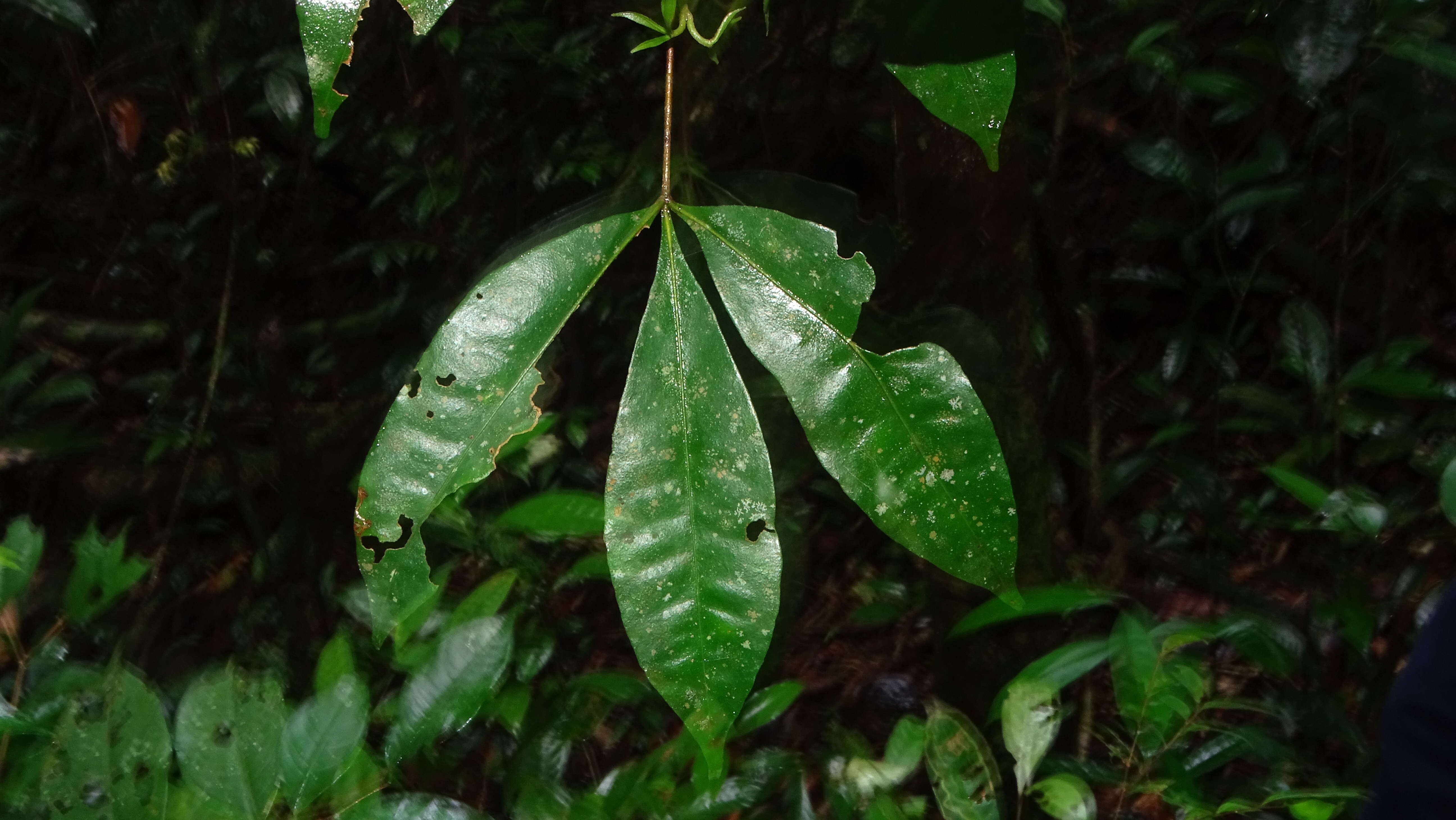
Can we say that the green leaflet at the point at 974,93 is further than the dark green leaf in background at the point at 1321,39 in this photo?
No

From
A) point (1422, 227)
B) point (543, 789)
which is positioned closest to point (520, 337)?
point (543, 789)

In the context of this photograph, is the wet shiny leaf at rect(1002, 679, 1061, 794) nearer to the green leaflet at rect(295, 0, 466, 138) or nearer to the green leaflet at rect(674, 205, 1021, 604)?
the green leaflet at rect(674, 205, 1021, 604)

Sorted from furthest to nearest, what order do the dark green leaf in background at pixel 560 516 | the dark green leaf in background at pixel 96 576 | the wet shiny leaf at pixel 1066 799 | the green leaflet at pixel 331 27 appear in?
the dark green leaf in background at pixel 96 576, the dark green leaf in background at pixel 560 516, the wet shiny leaf at pixel 1066 799, the green leaflet at pixel 331 27

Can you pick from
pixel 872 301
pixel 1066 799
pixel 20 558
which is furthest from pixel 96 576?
pixel 1066 799

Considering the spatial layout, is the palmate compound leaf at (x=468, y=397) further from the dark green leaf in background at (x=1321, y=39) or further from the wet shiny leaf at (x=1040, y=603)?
the dark green leaf in background at (x=1321, y=39)

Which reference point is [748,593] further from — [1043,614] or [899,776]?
[1043,614]

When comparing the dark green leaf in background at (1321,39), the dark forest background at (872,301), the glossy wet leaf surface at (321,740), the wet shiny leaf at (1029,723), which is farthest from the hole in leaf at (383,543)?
the dark green leaf in background at (1321,39)

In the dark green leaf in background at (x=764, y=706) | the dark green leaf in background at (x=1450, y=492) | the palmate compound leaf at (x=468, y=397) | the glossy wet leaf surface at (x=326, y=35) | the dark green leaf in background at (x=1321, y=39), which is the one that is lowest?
the dark green leaf in background at (x=764, y=706)
